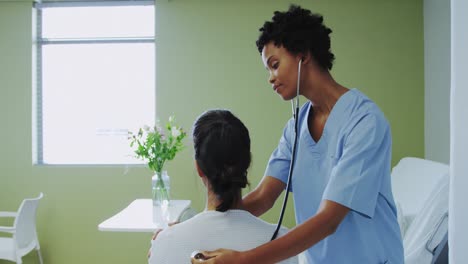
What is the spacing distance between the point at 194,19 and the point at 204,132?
8.16ft

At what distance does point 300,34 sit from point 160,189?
69.9 inches

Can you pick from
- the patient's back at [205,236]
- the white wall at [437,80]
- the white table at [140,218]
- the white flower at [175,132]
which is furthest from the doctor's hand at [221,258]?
the white wall at [437,80]

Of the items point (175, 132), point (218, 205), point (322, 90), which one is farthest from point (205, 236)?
point (175, 132)

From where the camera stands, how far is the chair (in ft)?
8.82

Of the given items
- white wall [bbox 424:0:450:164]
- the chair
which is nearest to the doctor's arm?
white wall [bbox 424:0:450:164]

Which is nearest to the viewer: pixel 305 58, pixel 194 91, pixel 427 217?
pixel 305 58

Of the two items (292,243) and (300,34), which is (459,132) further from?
(300,34)

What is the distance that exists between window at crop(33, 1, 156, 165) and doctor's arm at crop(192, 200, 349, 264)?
2.66 meters

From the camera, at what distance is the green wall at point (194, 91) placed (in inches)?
124

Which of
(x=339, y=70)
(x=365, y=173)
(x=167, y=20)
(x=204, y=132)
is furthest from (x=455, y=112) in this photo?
(x=167, y=20)

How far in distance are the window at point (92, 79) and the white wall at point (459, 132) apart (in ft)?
9.89

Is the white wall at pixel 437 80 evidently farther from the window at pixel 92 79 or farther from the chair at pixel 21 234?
the chair at pixel 21 234

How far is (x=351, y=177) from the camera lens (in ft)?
2.84

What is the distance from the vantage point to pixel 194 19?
10.7 feet
